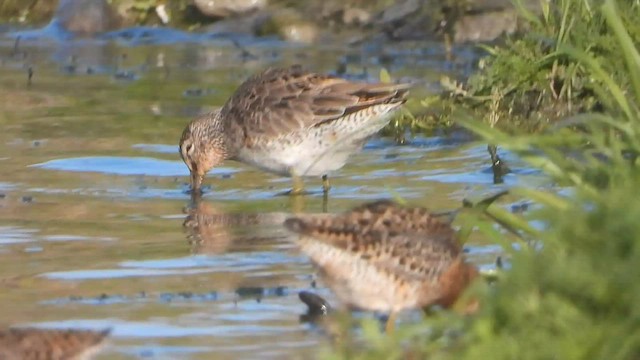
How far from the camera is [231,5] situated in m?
20.0

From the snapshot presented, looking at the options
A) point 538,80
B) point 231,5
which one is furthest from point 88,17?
point 538,80

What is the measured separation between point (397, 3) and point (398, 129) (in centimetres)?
645

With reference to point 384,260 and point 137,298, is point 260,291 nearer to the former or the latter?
point 137,298

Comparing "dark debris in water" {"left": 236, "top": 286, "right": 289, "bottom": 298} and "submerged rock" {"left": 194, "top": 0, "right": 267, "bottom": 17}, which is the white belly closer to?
"dark debris in water" {"left": 236, "top": 286, "right": 289, "bottom": 298}

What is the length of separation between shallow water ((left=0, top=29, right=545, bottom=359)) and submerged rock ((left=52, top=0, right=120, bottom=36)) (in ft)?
6.63

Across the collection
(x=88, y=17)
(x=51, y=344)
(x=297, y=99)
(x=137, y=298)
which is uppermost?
(x=51, y=344)

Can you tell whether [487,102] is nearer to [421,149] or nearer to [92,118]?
[421,149]

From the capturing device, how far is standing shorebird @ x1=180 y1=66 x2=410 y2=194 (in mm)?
11039

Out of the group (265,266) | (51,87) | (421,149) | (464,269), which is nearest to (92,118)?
(51,87)

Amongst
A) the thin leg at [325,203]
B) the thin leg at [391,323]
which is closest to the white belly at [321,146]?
the thin leg at [325,203]

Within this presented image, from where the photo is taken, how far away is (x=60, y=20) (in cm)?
2061

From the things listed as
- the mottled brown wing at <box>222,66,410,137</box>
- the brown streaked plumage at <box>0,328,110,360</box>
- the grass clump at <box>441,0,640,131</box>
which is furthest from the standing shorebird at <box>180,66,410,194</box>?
the brown streaked plumage at <box>0,328,110,360</box>

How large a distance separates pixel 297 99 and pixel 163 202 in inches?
45.8

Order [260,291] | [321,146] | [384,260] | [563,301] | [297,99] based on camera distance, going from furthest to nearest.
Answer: [297,99] → [321,146] → [260,291] → [384,260] → [563,301]
